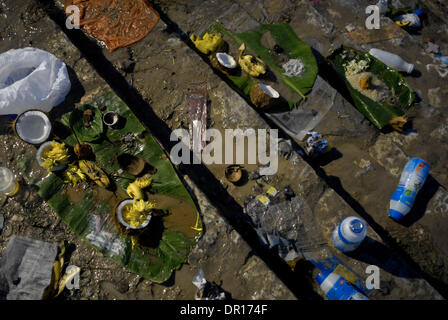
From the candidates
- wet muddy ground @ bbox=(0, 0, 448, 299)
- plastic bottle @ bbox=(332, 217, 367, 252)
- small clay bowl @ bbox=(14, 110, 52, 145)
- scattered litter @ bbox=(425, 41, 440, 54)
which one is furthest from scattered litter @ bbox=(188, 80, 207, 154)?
scattered litter @ bbox=(425, 41, 440, 54)

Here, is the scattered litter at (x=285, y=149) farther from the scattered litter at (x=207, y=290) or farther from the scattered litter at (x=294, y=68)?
the scattered litter at (x=207, y=290)

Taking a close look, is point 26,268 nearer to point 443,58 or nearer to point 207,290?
point 207,290

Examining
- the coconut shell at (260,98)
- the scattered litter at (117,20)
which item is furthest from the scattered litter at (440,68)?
the scattered litter at (117,20)

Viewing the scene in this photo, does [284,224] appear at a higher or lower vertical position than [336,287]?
higher

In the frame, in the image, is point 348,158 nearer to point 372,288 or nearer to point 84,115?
point 372,288

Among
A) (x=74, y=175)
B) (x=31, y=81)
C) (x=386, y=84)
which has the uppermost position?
(x=31, y=81)

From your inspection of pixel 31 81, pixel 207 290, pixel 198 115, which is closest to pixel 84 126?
pixel 31 81

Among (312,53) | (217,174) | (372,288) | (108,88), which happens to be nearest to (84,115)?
(108,88)
